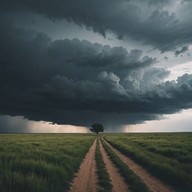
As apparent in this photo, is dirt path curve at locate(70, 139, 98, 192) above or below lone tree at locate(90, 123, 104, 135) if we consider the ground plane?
below

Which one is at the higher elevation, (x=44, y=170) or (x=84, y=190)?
(x=44, y=170)

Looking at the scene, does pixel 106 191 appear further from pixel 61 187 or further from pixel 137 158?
pixel 137 158

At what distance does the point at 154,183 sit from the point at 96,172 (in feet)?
14.0

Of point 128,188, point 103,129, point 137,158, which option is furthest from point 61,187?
point 103,129

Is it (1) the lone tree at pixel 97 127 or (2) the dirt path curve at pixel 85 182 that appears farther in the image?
(1) the lone tree at pixel 97 127

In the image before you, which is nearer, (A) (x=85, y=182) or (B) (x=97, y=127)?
(A) (x=85, y=182)

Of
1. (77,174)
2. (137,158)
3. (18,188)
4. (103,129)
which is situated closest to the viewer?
(18,188)

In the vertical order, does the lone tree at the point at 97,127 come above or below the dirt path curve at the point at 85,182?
above

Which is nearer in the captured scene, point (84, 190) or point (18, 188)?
point (18, 188)

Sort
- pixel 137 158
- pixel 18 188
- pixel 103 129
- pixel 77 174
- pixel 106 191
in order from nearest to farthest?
1. pixel 18 188
2. pixel 106 191
3. pixel 77 174
4. pixel 137 158
5. pixel 103 129

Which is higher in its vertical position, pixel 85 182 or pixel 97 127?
pixel 97 127

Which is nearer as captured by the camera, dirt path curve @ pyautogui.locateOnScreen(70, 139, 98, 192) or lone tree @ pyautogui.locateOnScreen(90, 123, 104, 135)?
dirt path curve @ pyautogui.locateOnScreen(70, 139, 98, 192)

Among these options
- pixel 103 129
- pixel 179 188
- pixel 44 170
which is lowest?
pixel 179 188

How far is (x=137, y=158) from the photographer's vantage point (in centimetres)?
2211
